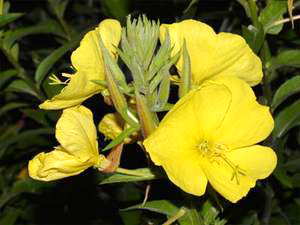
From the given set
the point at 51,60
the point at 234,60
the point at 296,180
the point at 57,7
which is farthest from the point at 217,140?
the point at 57,7

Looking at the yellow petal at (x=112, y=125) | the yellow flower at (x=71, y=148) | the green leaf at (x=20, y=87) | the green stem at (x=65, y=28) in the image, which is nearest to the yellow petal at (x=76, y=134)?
the yellow flower at (x=71, y=148)

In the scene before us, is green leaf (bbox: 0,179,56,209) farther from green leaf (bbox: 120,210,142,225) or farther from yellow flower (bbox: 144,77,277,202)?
yellow flower (bbox: 144,77,277,202)

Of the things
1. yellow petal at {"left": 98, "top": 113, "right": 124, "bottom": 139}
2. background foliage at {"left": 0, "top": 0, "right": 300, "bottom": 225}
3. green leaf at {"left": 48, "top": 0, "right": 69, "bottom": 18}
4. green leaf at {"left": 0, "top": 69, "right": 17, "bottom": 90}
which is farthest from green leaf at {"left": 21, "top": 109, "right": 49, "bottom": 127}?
yellow petal at {"left": 98, "top": 113, "right": 124, "bottom": 139}

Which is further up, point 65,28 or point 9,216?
point 65,28

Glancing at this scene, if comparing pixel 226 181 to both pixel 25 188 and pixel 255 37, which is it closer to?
pixel 255 37

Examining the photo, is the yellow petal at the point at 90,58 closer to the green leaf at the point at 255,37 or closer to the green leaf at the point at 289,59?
the green leaf at the point at 255,37

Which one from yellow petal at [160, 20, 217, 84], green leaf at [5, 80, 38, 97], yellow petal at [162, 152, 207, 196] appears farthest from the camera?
green leaf at [5, 80, 38, 97]
